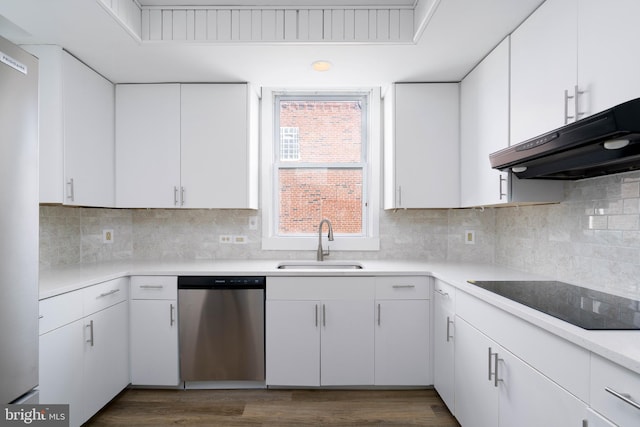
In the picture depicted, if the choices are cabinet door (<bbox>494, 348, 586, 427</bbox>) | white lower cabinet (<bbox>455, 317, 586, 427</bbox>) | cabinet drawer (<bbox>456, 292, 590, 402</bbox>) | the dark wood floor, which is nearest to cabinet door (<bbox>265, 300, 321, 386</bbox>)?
the dark wood floor

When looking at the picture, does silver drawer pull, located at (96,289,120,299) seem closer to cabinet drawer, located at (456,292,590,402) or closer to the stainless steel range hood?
cabinet drawer, located at (456,292,590,402)

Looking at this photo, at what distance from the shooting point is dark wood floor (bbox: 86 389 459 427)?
199 cm

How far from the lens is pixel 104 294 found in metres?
2.01

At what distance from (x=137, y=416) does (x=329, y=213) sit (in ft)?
6.46

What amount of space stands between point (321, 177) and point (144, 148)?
144cm

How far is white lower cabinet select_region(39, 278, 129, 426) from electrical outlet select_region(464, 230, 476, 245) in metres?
2.62

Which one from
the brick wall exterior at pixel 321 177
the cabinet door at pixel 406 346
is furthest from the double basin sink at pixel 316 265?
the cabinet door at pixel 406 346

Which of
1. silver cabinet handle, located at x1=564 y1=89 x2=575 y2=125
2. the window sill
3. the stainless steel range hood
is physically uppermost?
silver cabinet handle, located at x1=564 y1=89 x2=575 y2=125

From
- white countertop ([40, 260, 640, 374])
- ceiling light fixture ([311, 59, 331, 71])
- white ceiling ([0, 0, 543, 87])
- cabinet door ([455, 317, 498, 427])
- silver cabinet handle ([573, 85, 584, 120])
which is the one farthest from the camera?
ceiling light fixture ([311, 59, 331, 71])

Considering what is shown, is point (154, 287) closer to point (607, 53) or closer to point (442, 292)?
point (442, 292)

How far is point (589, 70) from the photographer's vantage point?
1.30m

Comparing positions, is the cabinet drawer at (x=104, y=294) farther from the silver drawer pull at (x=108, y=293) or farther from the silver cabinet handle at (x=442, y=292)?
the silver cabinet handle at (x=442, y=292)

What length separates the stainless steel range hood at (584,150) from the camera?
40.5 inches

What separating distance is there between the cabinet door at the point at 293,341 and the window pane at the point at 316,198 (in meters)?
0.86
